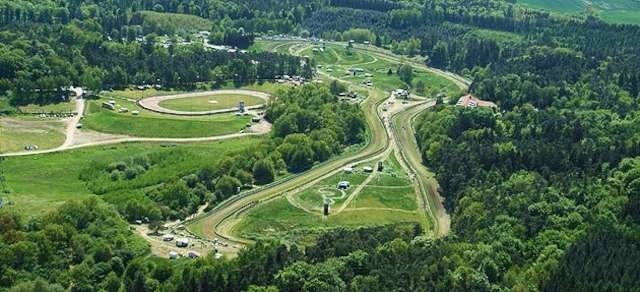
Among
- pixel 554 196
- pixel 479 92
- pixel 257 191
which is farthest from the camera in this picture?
pixel 479 92

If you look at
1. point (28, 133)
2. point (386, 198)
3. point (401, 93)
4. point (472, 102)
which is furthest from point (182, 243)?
point (401, 93)

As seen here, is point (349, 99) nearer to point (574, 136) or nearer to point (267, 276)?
point (574, 136)

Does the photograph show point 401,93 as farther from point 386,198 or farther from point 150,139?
point 386,198

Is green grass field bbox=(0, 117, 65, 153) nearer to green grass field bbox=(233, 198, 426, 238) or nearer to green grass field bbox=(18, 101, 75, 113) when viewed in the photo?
green grass field bbox=(18, 101, 75, 113)

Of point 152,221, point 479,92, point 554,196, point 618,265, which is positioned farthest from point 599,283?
point 479,92

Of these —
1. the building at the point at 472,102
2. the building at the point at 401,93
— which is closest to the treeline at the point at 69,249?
the building at the point at 472,102

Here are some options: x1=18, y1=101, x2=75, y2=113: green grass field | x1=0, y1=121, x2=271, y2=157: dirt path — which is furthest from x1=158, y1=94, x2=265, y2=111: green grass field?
x1=18, y1=101, x2=75, y2=113: green grass field

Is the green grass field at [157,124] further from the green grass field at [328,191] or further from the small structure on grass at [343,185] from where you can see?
the small structure on grass at [343,185]
